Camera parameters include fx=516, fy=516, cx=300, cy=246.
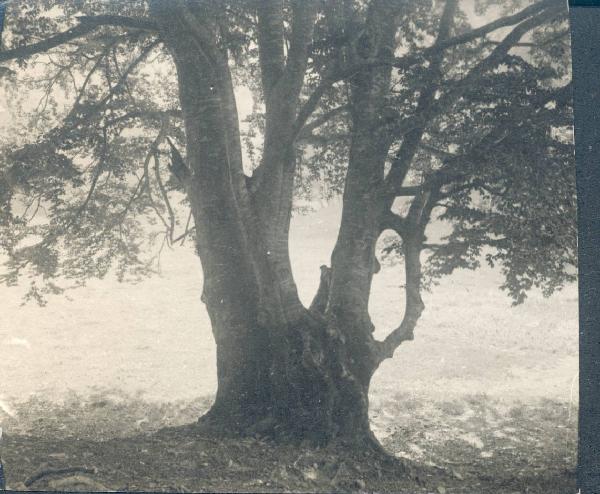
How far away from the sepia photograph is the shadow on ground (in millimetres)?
15

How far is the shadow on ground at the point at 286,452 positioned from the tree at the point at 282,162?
0.24 meters

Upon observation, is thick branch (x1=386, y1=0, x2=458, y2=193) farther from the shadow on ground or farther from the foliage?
the shadow on ground

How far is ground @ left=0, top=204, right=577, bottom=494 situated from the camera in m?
3.32

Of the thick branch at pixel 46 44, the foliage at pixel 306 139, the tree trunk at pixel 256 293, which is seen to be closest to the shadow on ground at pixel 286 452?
the tree trunk at pixel 256 293

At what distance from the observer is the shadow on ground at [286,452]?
3.30 m

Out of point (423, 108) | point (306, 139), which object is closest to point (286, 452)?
point (306, 139)

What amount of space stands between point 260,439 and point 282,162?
6.81 ft

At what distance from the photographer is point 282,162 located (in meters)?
3.98

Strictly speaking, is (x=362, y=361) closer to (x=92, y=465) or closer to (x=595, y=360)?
(x=595, y=360)

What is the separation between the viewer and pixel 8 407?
369 centimetres

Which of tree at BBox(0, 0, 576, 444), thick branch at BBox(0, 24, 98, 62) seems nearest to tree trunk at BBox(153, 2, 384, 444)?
tree at BBox(0, 0, 576, 444)

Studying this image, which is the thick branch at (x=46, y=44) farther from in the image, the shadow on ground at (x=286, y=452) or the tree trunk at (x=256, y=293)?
the shadow on ground at (x=286, y=452)

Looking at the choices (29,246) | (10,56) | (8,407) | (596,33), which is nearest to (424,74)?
(596,33)

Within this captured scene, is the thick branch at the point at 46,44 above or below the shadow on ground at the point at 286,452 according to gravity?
above
